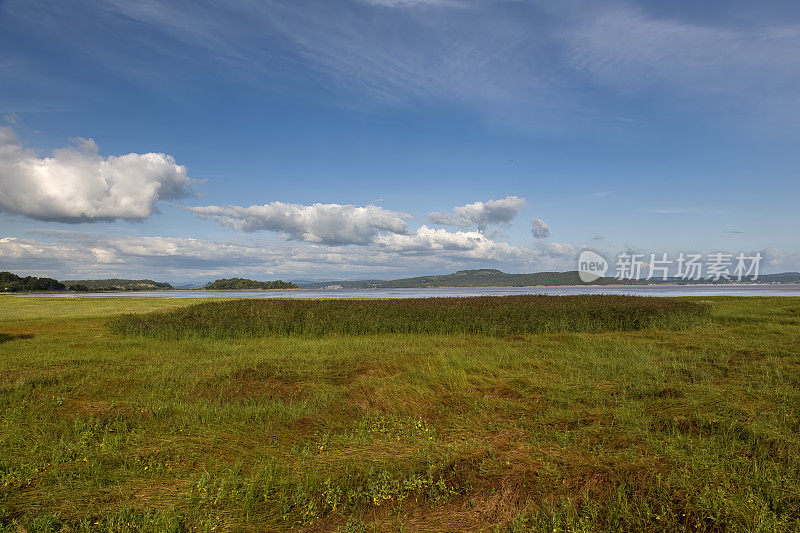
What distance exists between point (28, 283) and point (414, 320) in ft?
454

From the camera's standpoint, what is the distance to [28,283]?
11131cm

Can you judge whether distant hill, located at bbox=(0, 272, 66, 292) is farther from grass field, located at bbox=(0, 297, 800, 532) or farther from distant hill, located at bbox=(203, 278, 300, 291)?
grass field, located at bbox=(0, 297, 800, 532)

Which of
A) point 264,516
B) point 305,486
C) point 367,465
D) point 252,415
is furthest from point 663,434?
point 252,415

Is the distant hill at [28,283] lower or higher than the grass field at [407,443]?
lower

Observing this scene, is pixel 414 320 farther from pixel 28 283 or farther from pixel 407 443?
pixel 28 283

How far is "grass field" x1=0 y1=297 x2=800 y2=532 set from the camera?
4.65 metres

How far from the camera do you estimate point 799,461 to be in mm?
5531

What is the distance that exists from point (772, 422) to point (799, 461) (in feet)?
4.78

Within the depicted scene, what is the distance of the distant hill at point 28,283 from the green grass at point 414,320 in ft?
403

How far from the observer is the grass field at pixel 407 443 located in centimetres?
465

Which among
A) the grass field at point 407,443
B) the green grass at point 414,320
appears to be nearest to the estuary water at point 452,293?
the green grass at point 414,320

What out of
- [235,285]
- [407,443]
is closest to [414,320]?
[407,443]

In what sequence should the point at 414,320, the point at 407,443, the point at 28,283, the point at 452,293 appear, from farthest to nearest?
the point at 28,283 < the point at 452,293 < the point at 414,320 < the point at 407,443

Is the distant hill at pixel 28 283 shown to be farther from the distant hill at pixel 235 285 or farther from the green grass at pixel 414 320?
the green grass at pixel 414 320
